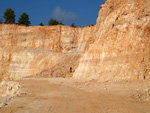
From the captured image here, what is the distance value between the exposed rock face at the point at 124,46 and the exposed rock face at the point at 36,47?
52.2 ft

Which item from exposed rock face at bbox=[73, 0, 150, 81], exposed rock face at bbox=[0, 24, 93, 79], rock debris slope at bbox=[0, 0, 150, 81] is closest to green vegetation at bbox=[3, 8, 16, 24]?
exposed rock face at bbox=[0, 24, 93, 79]

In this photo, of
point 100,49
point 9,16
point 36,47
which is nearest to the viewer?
point 100,49

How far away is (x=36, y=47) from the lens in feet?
134

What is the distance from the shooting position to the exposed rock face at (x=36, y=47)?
36.1 metres

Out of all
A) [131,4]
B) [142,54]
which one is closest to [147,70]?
[142,54]

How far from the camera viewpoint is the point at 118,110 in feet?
19.0

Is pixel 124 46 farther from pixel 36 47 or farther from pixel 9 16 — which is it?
pixel 9 16

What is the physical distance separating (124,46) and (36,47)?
96.8 feet

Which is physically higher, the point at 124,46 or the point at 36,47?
the point at 36,47

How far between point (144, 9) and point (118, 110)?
1184 cm

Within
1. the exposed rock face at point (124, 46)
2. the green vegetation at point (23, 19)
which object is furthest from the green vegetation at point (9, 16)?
the exposed rock face at point (124, 46)

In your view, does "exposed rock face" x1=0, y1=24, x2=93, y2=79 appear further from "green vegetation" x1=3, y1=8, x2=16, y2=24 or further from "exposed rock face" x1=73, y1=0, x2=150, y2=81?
"exposed rock face" x1=73, y1=0, x2=150, y2=81

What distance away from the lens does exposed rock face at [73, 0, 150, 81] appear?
520 inches

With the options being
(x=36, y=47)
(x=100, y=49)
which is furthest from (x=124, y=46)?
(x=36, y=47)
